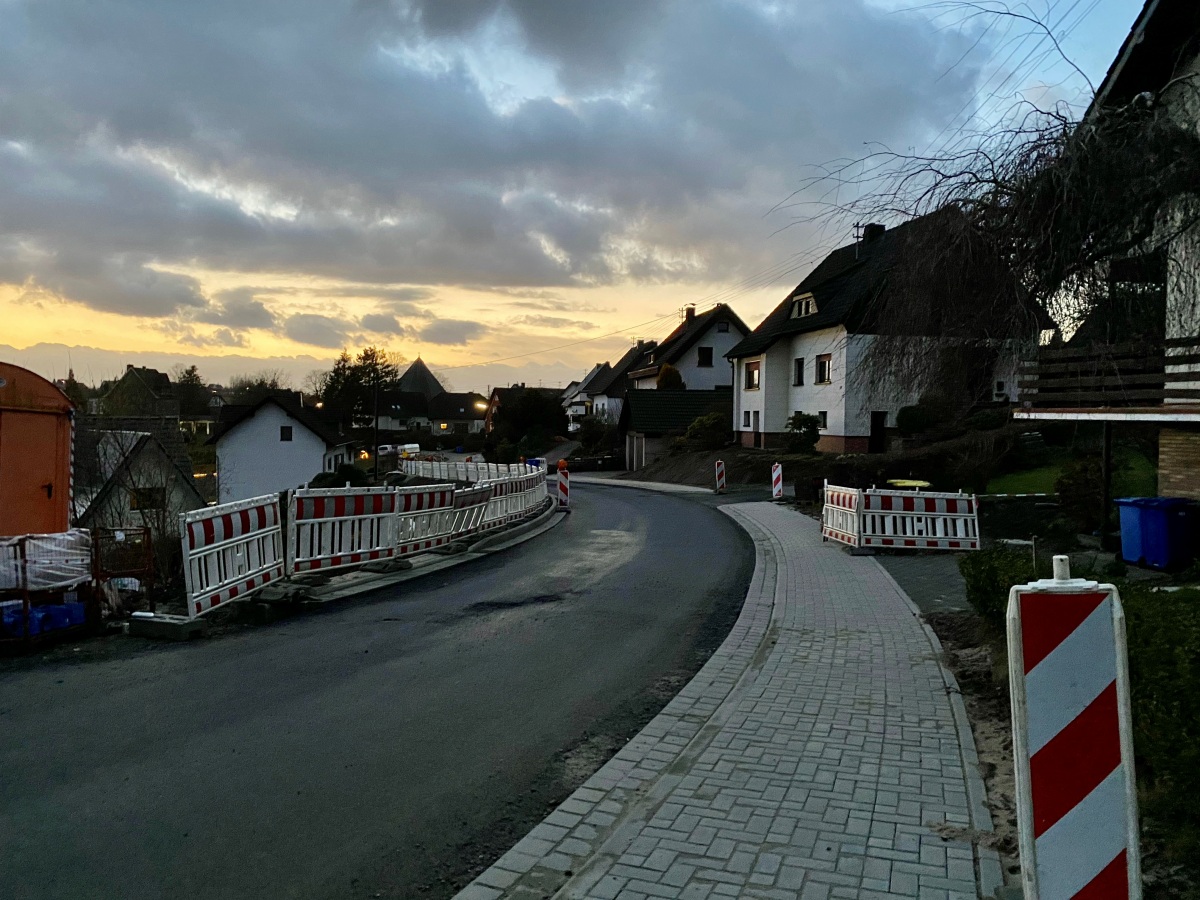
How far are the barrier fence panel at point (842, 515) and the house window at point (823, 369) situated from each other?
2219 centimetres

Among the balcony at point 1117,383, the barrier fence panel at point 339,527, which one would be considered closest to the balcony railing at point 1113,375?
the balcony at point 1117,383

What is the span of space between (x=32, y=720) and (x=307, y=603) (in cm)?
415

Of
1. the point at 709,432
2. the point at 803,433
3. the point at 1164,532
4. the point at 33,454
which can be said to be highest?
the point at 709,432

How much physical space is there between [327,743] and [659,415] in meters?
48.3

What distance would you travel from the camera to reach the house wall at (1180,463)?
13523 millimetres

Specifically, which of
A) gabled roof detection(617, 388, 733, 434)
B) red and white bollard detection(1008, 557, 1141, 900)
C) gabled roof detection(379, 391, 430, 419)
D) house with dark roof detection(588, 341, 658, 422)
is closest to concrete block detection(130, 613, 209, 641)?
red and white bollard detection(1008, 557, 1141, 900)

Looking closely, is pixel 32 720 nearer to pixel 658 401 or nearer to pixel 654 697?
pixel 654 697

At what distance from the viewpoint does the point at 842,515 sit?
52.9ft

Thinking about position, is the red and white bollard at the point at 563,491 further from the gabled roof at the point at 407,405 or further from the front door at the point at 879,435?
the gabled roof at the point at 407,405

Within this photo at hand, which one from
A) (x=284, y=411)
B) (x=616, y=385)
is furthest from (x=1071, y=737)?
(x=616, y=385)

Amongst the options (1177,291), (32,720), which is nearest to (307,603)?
(32,720)

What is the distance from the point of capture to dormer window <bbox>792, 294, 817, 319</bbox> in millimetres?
41406

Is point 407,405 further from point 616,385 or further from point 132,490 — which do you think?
point 132,490

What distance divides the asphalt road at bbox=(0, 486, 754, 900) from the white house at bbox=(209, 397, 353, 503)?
54.1 meters
